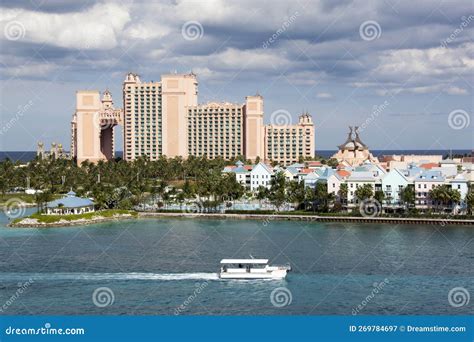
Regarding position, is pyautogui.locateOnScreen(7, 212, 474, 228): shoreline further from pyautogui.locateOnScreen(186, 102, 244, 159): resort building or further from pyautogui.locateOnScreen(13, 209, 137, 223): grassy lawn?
pyautogui.locateOnScreen(186, 102, 244, 159): resort building

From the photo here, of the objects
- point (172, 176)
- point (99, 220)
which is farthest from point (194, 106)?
point (99, 220)

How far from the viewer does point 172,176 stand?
164 ft

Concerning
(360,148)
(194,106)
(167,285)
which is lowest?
(167,285)

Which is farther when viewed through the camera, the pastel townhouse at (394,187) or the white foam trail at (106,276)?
the pastel townhouse at (394,187)

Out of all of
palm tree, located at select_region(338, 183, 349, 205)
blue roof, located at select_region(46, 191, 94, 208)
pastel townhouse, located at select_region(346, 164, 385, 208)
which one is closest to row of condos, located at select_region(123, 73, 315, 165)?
pastel townhouse, located at select_region(346, 164, 385, 208)

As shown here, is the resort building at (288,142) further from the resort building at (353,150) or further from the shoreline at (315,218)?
the shoreline at (315,218)

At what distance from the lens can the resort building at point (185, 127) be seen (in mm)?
63812

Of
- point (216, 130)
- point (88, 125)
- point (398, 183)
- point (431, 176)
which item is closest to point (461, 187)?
point (431, 176)

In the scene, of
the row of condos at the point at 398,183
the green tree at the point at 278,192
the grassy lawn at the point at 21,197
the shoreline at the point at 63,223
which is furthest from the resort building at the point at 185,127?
the shoreline at the point at 63,223

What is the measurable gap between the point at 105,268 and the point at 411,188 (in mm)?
18760

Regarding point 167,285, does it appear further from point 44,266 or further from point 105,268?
point 44,266

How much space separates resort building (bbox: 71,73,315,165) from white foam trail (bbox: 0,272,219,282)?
145 feet

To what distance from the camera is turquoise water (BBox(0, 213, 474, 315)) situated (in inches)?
636

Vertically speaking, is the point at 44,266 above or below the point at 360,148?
below
